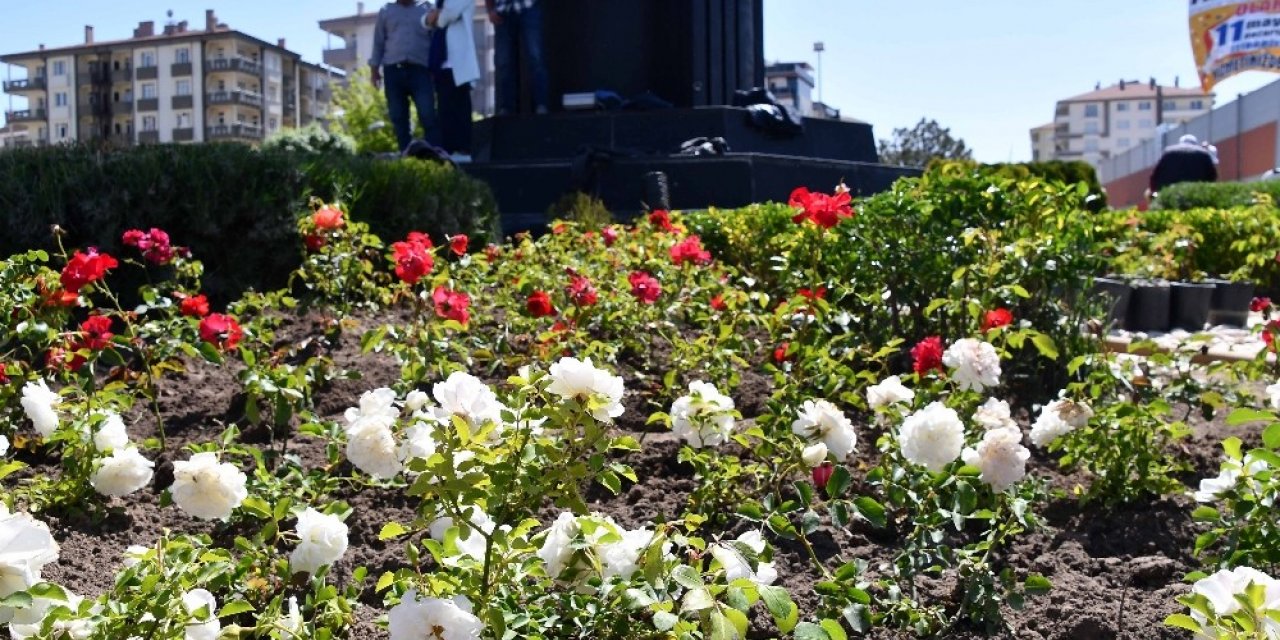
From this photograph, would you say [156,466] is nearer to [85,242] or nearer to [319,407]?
[319,407]

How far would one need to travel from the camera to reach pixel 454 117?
44.0 feet

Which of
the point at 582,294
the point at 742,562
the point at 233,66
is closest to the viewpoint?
the point at 742,562

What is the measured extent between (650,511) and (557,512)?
0.20 meters

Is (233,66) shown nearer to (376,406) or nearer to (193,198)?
(193,198)

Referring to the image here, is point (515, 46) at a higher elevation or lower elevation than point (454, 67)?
higher

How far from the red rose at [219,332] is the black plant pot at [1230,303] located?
274 inches

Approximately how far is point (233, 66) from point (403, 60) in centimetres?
8074

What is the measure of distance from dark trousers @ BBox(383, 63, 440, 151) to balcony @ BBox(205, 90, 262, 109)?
80.5 metres

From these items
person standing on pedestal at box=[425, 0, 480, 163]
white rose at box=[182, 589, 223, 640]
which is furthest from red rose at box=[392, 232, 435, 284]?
person standing on pedestal at box=[425, 0, 480, 163]

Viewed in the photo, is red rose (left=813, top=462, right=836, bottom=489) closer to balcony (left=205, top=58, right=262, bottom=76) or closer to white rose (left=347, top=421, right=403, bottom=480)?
white rose (left=347, top=421, right=403, bottom=480)

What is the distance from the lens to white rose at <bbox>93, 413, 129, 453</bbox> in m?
2.76

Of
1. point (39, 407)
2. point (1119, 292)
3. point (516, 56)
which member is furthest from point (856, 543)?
point (516, 56)

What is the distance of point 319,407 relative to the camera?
3.89 metres

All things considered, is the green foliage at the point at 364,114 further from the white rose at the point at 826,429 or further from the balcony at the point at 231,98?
the balcony at the point at 231,98
